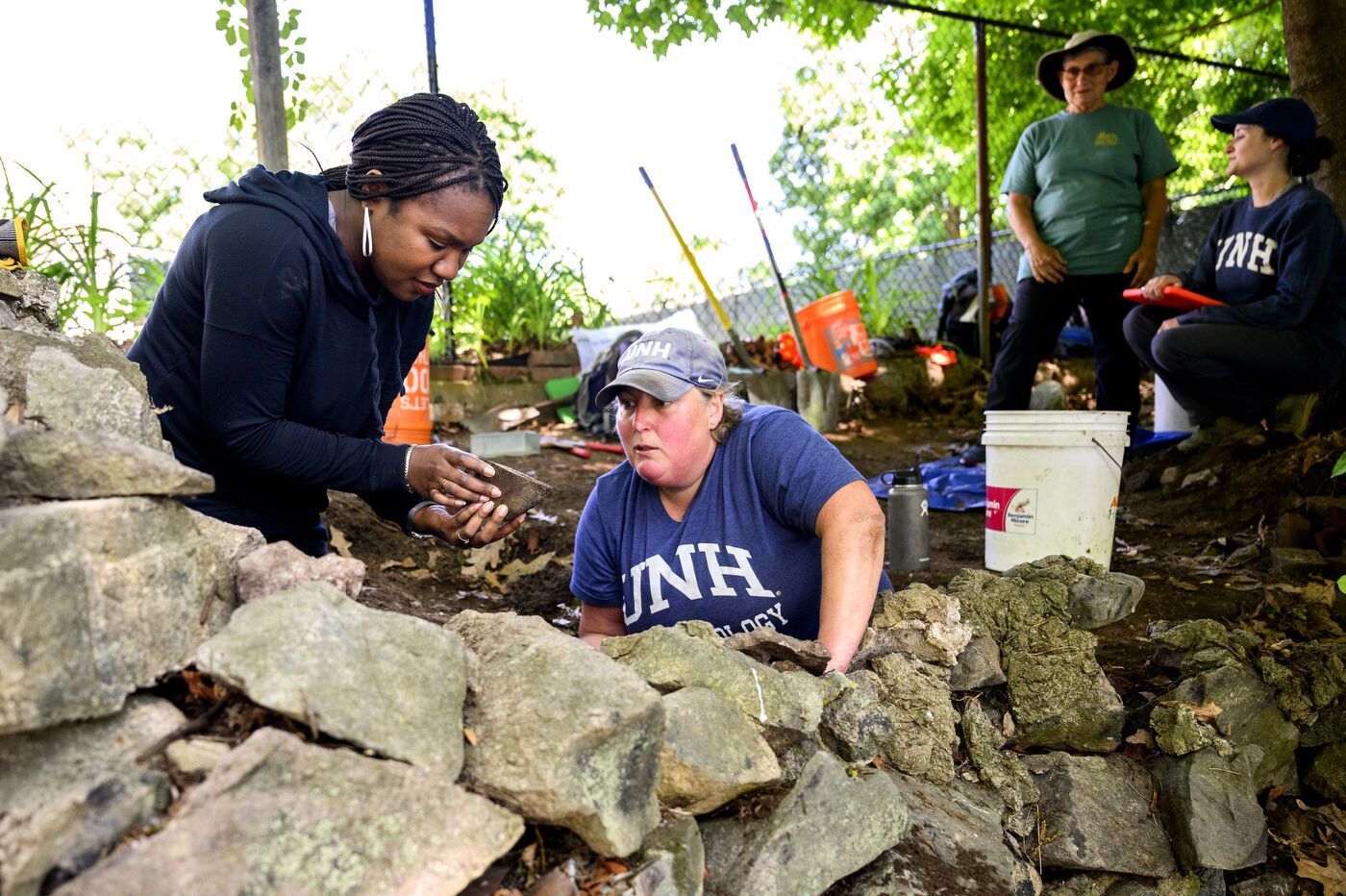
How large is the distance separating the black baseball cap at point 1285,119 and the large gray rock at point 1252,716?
291 cm

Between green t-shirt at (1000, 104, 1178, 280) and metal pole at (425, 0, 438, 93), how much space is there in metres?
3.48

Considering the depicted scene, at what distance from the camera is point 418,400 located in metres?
4.50

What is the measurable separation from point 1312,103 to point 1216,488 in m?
2.02

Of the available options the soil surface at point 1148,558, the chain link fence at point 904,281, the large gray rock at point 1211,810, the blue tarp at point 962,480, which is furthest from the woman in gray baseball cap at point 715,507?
the chain link fence at point 904,281

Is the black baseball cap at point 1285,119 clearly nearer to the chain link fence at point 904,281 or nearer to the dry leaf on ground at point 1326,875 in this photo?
the dry leaf on ground at point 1326,875

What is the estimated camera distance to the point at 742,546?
2369mm

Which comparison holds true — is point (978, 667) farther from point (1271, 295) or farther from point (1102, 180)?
point (1102, 180)

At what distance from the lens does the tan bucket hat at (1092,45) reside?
4.94m

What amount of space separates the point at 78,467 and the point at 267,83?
2.69m

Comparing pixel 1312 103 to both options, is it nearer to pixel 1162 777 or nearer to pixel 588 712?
pixel 1162 777

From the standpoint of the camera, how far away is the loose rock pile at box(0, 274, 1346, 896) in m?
1.09

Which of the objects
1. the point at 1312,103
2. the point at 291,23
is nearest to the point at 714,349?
the point at 291,23

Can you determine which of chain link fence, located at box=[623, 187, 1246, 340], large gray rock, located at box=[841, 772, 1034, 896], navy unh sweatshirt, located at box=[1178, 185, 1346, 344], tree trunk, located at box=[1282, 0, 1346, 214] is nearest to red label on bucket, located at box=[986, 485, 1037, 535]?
large gray rock, located at box=[841, 772, 1034, 896]

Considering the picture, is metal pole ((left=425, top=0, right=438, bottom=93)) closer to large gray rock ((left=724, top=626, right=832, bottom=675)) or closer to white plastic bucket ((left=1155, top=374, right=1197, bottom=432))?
white plastic bucket ((left=1155, top=374, right=1197, bottom=432))
